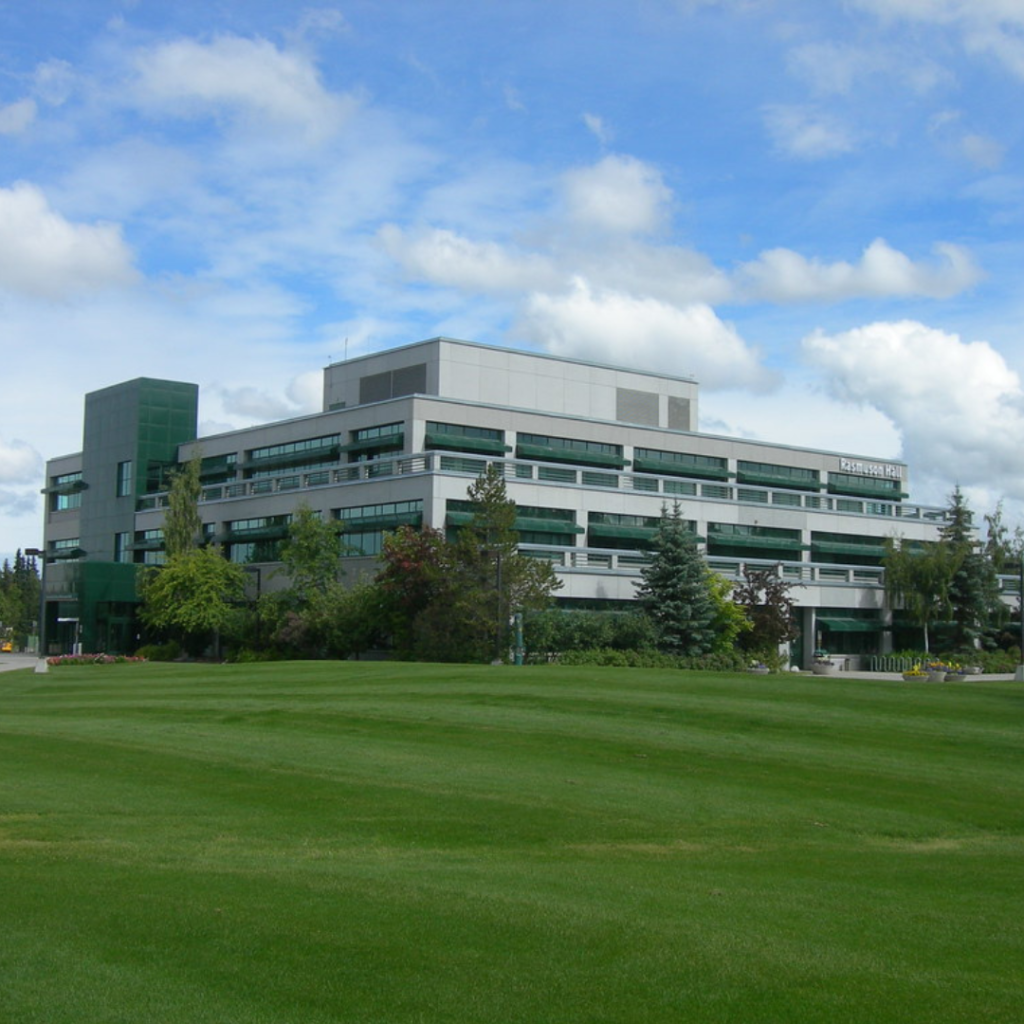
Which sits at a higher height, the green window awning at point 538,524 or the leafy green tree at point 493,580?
the green window awning at point 538,524

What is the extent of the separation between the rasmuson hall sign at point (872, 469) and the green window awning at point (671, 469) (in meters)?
13.3

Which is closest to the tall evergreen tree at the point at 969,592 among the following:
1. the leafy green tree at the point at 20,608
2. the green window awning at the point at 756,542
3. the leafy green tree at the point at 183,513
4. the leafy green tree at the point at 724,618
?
the green window awning at the point at 756,542

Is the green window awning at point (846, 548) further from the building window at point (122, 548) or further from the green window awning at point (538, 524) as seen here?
the building window at point (122, 548)

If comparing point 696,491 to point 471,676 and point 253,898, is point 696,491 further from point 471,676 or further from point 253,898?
point 253,898

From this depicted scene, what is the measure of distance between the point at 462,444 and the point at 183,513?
20104 mm

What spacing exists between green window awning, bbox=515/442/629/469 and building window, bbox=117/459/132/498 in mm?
33626

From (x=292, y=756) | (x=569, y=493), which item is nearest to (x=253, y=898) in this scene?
(x=292, y=756)

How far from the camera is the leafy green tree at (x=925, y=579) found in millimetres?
74812

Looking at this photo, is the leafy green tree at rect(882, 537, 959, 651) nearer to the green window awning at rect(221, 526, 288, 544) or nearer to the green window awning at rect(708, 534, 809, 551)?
the green window awning at rect(708, 534, 809, 551)

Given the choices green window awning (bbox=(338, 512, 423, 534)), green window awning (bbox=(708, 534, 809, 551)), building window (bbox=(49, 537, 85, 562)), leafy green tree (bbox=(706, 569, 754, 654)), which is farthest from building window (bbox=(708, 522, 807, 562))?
building window (bbox=(49, 537, 85, 562))

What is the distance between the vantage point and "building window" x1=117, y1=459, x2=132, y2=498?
303 ft

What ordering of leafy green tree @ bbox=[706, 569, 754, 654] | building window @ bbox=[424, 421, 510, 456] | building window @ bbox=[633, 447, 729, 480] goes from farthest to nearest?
building window @ bbox=[633, 447, 729, 480] < building window @ bbox=[424, 421, 510, 456] < leafy green tree @ bbox=[706, 569, 754, 654]

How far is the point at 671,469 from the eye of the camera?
84.4 meters

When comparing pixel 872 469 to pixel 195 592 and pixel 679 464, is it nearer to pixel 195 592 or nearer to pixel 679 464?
pixel 679 464
